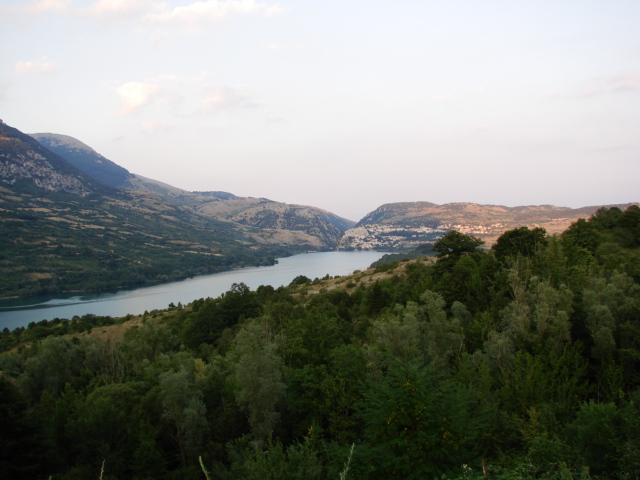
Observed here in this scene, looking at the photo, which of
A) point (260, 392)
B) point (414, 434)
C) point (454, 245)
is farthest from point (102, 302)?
point (414, 434)

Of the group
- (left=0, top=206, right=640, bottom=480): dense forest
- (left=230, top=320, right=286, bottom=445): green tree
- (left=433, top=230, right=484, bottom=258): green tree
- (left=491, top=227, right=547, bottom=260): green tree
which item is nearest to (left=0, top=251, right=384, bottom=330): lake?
(left=0, top=206, right=640, bottom=480): dense forest

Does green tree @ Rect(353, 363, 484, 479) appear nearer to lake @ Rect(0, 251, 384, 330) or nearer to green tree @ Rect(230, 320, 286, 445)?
green tree @ Rect(230, 320, 286, 445)

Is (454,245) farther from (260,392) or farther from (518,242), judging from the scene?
(260,392)

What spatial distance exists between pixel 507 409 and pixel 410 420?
527cm

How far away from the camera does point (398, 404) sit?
8414 millimetres

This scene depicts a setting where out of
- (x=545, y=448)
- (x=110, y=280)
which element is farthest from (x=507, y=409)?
(x=110, y=280)

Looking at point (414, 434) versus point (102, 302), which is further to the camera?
point (102, 302)

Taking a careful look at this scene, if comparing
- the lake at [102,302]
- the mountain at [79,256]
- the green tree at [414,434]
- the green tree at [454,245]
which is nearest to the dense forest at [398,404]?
the green tree at [414,434]

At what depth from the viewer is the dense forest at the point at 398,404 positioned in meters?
8.10

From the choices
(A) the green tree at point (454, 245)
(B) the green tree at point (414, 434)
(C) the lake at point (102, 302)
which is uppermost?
(A) the green tree at point (454, 245)

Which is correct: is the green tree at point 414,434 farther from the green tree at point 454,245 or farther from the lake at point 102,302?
the lake at point 102,302

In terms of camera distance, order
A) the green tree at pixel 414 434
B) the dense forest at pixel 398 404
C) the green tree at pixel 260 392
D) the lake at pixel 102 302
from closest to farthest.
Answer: the green tree at pixel 414 434
the dense forest at pixel 398 404
the green tree at pixel 260 392
the lake at pixel 102 302

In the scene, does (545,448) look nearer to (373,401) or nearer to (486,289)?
(373,401)

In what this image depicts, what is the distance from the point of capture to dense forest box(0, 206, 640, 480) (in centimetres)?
810
